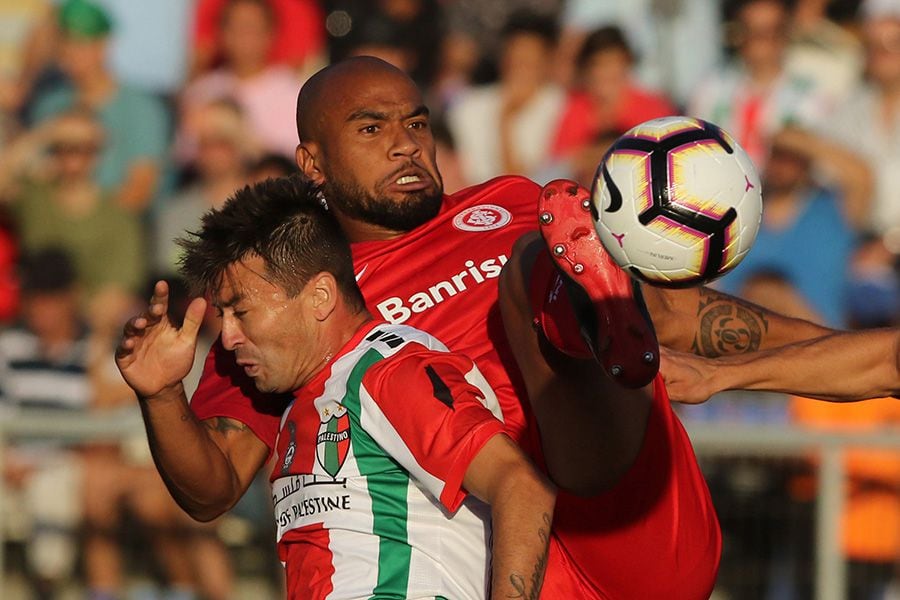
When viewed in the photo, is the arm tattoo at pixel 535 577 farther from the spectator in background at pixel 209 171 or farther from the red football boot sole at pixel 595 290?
the spectator in background at pixel 209 171

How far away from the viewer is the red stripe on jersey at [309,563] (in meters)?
4.21

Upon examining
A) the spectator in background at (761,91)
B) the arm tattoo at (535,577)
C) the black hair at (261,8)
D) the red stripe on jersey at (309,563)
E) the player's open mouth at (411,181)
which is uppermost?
the player's open mouth at (411,181)

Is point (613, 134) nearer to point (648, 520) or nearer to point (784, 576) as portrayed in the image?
point (784, 576)

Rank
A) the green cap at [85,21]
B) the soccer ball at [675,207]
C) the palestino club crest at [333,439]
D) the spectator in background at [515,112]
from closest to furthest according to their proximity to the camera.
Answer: the palestino club crest at [333,439]
the soccer ball at [675,207]
the spectator in background at [515,112]
the green cap at [85,21]

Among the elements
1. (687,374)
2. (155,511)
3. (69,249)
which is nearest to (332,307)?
(687,374)

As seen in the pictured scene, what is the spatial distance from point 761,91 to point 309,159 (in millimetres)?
3975

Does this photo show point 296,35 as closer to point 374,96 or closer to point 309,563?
point 374,96

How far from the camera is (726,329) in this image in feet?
17.5

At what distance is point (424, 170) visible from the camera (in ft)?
17.4

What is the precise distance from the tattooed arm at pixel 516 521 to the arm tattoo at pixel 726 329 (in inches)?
64.8

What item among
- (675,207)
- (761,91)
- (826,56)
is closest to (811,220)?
(761,91)

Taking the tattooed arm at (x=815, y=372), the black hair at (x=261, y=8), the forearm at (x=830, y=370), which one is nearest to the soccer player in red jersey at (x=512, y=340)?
the tattooed arm at (x=815, y=372)

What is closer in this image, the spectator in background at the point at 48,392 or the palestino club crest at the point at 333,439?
the palestino club crest at the point at 333,439

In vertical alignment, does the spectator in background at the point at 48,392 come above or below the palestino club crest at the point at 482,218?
below
